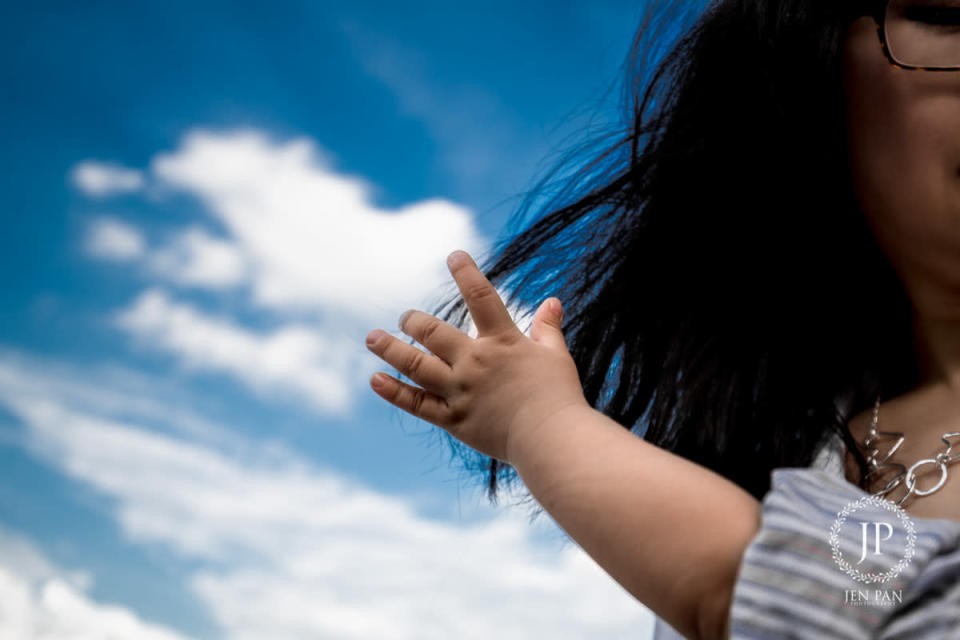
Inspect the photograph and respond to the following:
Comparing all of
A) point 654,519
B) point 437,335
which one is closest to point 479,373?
point 437,335

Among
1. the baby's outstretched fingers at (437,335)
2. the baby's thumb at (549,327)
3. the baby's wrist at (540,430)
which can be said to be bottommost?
the baby's wrist at (540,430)

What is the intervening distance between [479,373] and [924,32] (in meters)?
0.56

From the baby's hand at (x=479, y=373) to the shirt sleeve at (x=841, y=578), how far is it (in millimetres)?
237

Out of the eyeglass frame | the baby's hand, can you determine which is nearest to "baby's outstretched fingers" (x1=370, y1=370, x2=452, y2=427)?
the baby's hand

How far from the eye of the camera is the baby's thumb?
0.93 metres

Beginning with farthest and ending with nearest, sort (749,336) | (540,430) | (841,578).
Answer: (749,336) → (540,430) → (841,578)

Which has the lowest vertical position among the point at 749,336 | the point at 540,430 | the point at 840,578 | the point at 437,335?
the point at 840,578

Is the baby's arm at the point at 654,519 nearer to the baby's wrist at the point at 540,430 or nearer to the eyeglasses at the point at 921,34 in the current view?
the baby's wrist at the point at 540,430

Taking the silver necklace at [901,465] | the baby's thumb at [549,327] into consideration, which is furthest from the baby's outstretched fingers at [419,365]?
the silver necklace at [901,465]

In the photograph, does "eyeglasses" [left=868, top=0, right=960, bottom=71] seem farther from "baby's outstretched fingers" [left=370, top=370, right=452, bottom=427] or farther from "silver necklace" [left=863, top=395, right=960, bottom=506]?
"baby's outstretched fingers" [left=370, top=370, right=452, bottom=427]

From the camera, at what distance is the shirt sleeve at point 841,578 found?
0.66 meters

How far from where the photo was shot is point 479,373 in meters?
0.89

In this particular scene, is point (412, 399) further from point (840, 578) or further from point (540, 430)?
point (840, 578)

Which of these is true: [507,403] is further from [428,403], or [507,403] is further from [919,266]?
[919,266]
